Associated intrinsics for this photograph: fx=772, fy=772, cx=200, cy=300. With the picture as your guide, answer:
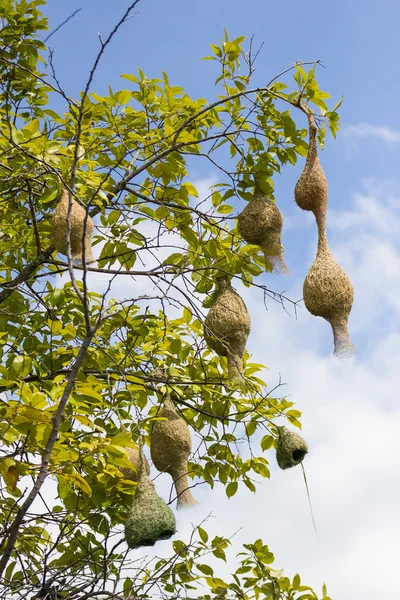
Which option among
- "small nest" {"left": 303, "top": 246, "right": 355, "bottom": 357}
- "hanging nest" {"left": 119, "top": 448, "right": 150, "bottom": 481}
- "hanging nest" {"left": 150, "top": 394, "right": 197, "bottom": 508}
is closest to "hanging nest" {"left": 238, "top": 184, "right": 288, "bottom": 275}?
"small nest" {"left": 303, "top": 246, "right": 355, "bottom": 357}

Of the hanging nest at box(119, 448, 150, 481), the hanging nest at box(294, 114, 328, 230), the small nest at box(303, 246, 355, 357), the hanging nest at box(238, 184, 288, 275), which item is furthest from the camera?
the hanging nest at box(238, 184, 288, 275)

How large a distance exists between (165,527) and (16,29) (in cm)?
375

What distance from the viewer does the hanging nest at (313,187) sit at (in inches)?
132

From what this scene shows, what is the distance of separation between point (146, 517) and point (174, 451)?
2.16ft

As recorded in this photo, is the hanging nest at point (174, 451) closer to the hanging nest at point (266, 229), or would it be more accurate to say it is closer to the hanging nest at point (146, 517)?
the hanging nest at point (146, 517)

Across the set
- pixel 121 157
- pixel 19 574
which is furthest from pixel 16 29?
pixel 19 574

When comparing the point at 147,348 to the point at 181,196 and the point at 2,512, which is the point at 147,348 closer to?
the point at 181,196

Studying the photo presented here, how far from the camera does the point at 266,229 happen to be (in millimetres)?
3609

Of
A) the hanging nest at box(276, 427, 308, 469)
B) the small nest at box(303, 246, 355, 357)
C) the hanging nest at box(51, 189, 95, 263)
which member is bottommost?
the hanging nest at box(276, 427, 308, 469)

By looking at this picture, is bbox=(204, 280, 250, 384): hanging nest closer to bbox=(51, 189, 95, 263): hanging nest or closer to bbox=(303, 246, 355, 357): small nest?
bbox=(303, 246, 355, 357): small nest

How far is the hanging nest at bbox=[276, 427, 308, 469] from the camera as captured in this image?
11.9 feet

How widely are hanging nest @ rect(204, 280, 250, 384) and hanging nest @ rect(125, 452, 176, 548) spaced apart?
2.31 feet

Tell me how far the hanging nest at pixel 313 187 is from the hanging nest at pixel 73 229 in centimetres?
93

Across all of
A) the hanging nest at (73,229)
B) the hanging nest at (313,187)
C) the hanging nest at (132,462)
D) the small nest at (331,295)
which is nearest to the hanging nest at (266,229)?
the hanging nest at (313,187)
